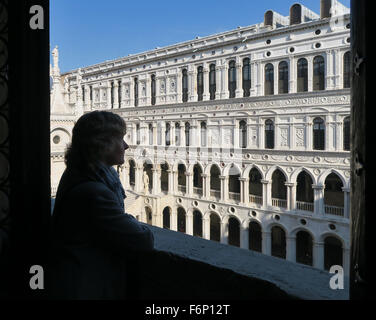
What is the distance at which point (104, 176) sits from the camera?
108 cm

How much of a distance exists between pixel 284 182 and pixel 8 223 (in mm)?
10463

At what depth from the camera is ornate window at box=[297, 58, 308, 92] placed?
10.1m

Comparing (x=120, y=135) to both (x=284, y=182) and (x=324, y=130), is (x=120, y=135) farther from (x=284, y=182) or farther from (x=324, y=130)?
(x=284, y=182)

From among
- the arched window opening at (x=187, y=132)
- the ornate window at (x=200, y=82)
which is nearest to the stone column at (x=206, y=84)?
the ornate window at (x=200, y=82)

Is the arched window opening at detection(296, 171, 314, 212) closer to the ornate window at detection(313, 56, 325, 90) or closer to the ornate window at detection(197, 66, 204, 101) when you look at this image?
the ornate window at detection(313, 56, 325, 90)

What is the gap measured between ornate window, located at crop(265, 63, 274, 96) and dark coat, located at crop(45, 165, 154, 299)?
10268 millimetres

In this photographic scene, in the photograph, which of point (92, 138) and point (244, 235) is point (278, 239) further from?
point (92, 138)

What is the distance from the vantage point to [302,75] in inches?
401

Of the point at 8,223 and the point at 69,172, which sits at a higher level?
the point at 69,172

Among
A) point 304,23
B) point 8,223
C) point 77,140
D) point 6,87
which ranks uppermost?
point 304,23

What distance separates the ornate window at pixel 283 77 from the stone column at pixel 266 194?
107 inches

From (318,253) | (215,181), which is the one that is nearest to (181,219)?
(215,181)

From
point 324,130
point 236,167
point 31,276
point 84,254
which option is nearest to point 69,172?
point 84,254

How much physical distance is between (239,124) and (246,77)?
148cm
